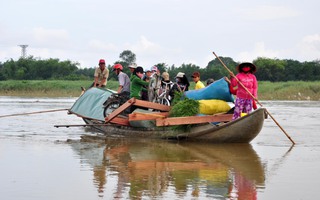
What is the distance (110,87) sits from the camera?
46.2 m

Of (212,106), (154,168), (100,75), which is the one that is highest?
(100,75)

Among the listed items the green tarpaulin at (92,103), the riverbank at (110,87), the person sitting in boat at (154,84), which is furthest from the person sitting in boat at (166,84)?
the riverbank at (110,87)

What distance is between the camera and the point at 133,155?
1116 centimetres

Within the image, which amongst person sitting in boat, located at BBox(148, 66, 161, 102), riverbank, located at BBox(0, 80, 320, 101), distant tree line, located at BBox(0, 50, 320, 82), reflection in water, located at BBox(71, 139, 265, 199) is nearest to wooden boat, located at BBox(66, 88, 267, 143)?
reflection in water, located at BBox(71, 139, 265, 199)

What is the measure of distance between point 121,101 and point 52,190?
7076 millimetres

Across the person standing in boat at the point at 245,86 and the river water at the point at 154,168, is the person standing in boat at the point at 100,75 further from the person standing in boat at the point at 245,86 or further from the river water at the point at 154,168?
the person standing in boat at the point at 245,86

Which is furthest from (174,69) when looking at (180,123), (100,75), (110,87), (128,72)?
(180,123)

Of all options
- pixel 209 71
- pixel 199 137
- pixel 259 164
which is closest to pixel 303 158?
pixel 259 164

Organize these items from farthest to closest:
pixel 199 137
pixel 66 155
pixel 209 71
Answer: pixel 209 71
pixel 199 137
pixel 66 155

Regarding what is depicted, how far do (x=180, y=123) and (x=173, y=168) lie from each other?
3.12 metres

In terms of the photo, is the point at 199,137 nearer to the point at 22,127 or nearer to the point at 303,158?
the point at 303,158

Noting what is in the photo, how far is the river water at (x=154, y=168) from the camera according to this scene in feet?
25.4

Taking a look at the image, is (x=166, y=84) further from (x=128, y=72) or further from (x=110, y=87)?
(x=110, y=87)

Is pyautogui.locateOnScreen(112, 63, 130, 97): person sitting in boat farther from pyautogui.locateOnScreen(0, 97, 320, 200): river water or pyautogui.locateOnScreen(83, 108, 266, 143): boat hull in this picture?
pyautogui.locateOnScreen(0, 97, 320, 200): river water
